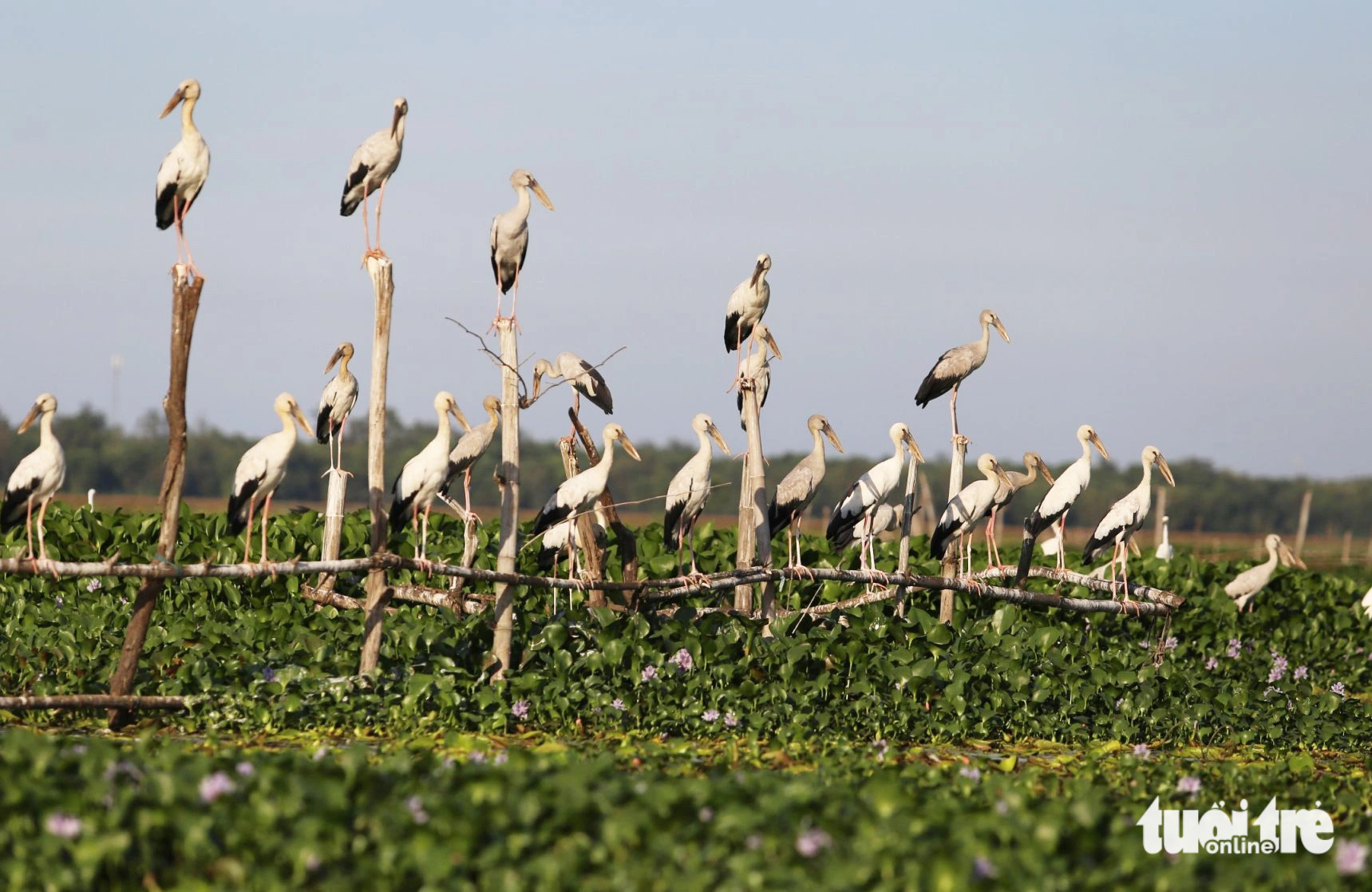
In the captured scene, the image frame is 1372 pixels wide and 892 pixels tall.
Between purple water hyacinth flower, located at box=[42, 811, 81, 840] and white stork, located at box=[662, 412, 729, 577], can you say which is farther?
white stork, located at box=[662, 412, 729, 577]

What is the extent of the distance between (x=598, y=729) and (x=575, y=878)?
11.7 ft

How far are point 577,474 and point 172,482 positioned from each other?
3145mm

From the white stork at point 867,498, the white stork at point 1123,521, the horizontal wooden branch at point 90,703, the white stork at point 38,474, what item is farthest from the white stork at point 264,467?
the white stork at point 1123,521

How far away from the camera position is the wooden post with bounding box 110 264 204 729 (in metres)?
7.76

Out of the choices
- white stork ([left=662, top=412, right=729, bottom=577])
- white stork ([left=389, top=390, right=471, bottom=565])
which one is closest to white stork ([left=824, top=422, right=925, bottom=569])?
white stork ([left=662, top=412, right=729, bottom=577])

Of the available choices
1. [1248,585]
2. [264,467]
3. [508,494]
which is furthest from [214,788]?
[1248,585]

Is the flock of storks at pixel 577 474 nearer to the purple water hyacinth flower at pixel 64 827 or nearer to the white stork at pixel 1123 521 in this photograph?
the white stork at pixel 1123 521

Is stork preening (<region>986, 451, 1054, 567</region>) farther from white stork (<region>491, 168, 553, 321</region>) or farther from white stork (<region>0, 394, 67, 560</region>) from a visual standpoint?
white stork (<region>0, 394, 67, 560</region>)

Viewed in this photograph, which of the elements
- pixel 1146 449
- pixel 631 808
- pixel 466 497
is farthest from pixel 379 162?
pixel 1146 449

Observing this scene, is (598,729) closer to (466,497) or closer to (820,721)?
(820,721)

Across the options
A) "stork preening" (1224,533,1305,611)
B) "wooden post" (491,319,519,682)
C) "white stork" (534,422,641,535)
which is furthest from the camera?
"stork preening" (1224,533,1305,611)

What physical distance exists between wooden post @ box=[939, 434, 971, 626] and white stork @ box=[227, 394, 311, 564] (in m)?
4.70

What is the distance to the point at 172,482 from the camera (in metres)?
7.87

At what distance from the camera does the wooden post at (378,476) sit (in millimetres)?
8203
